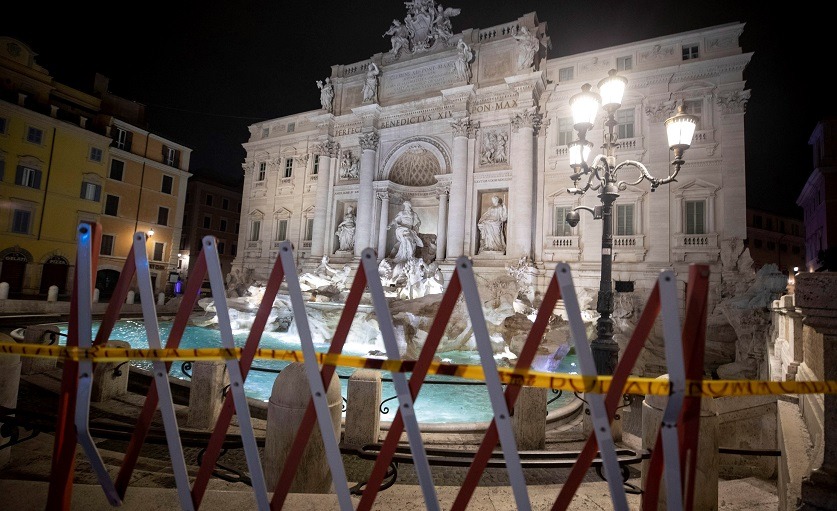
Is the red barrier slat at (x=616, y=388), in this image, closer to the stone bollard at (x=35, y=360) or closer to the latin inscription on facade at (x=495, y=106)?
the stone bollard at (x=35, y=360)

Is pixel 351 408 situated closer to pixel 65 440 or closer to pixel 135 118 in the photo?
pixel 65 440

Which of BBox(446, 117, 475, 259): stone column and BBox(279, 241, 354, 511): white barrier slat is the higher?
BBox(446, 117, 475, 259): stone column

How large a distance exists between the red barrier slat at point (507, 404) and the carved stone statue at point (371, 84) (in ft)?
74.3

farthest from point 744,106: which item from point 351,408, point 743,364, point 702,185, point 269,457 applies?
point 269,457

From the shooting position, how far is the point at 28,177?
22.0 m

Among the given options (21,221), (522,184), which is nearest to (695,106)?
(522,184)

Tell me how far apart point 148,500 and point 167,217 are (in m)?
32.3

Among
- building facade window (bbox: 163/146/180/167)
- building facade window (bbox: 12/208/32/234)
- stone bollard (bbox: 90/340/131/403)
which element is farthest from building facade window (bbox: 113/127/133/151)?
stone bollard (bbox: 90/340/131/403)

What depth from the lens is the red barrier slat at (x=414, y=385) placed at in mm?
1761

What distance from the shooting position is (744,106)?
15.6 metres

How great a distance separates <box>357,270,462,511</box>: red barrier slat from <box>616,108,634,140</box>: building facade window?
19252 mm

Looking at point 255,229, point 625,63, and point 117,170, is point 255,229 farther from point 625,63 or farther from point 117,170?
point 625,63

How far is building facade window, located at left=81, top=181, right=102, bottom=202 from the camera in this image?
79.4ft

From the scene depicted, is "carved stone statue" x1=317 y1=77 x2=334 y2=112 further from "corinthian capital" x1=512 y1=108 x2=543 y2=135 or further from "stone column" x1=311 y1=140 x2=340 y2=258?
"corinthian capital" x1=512 y1=108 x2=543 y2=135
